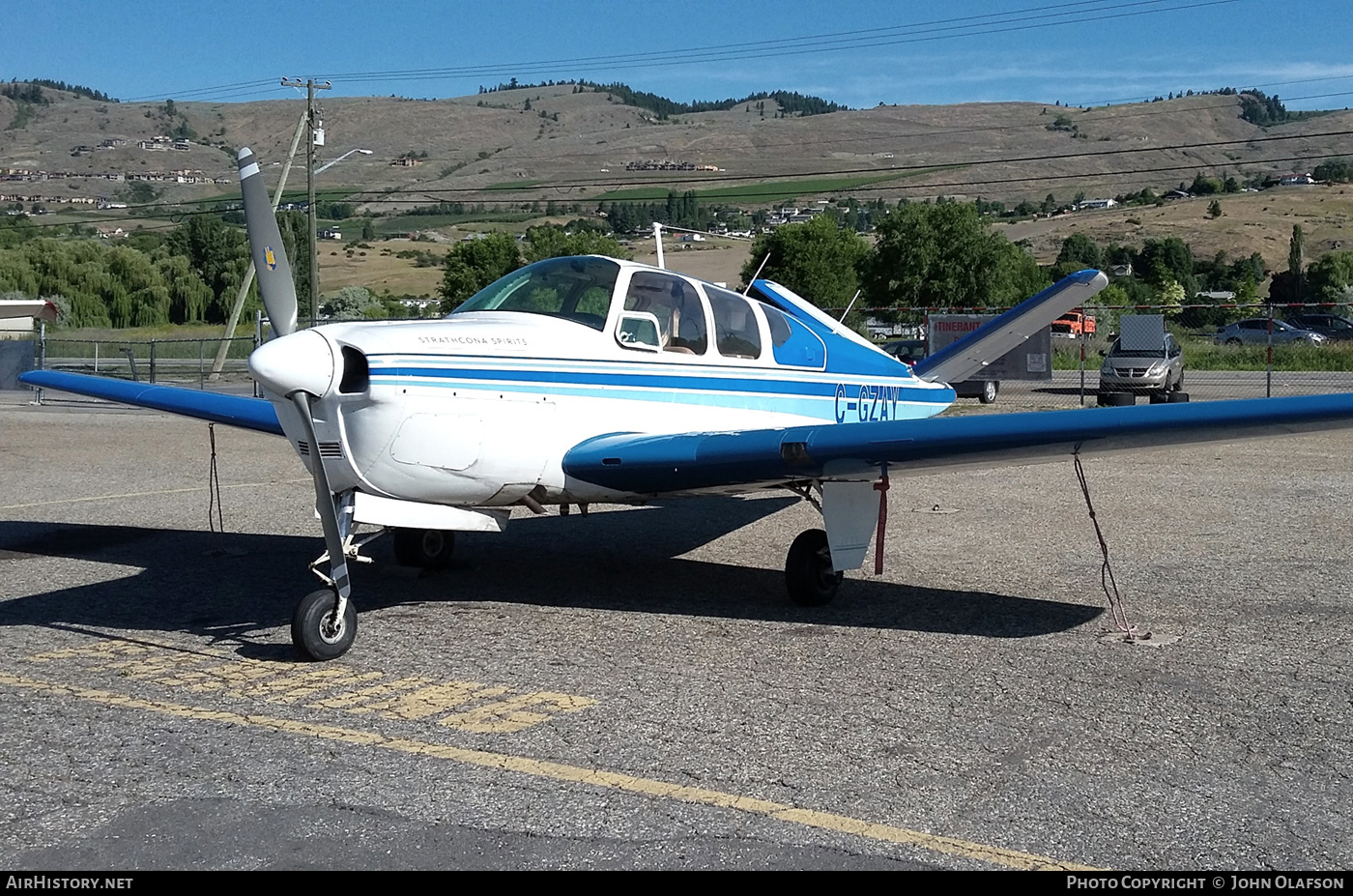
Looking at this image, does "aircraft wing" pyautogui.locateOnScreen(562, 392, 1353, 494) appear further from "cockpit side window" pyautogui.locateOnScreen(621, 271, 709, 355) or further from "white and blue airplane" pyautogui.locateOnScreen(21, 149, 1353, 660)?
"cockpit side window" pyautogui.locateOnScreen(621, 271, 709, 355)

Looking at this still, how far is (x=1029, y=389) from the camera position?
105 ft

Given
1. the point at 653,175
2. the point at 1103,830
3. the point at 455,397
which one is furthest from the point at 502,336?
the point at 653,175

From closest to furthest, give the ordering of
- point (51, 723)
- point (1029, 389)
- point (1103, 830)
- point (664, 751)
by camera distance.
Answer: point (1103, 830), point (664, 751), point (51, 723), point (1029, 389)

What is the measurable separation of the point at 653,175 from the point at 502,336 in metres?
194

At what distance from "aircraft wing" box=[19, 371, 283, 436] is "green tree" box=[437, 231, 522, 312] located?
60722 millimetres

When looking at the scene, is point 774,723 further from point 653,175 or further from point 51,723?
point 653,175

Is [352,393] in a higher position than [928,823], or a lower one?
higher

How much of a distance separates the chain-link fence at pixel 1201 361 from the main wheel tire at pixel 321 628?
19.7 metres

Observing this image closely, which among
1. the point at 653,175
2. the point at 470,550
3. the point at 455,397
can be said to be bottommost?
the point at 470,550

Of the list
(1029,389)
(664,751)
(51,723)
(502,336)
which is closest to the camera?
(664,751)

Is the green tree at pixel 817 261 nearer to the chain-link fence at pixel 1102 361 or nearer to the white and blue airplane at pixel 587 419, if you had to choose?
the chain-link fence at pixel 1102 361

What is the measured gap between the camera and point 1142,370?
2677cm

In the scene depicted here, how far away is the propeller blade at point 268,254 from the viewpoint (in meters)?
7.61

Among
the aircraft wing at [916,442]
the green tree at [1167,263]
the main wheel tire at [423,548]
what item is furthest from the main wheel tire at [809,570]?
the green tree at [1167,263]
